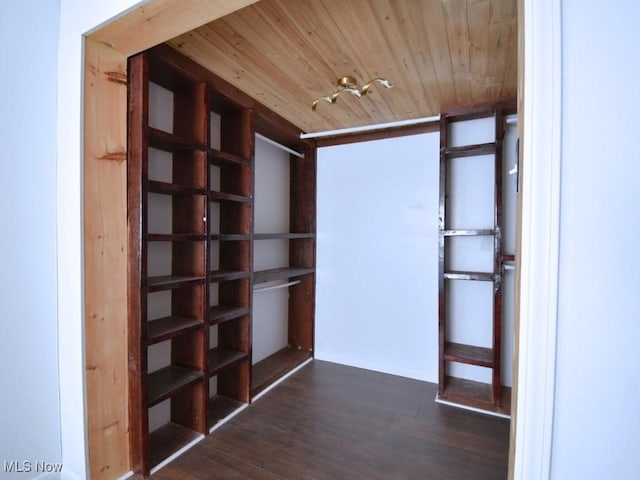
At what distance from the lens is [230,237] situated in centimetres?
218

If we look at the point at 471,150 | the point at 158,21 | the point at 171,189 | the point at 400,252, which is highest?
the point at 158,21

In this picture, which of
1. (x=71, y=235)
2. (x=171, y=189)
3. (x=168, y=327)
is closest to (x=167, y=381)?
(x=168, y=327)

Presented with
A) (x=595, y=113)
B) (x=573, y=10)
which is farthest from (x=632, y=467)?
(x=573, y=10)

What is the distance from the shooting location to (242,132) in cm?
236

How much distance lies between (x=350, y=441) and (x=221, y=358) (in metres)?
1.08

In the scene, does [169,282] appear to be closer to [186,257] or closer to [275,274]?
Result: [186,257]

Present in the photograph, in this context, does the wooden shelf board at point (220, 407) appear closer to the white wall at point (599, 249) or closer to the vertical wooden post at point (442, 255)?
the vertical wooden post at point (442, 255)

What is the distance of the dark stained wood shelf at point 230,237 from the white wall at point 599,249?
1.88m

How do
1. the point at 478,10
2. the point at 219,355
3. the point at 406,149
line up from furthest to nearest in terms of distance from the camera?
the point at 406,149 → the point at 219,355 → the point at 478,10

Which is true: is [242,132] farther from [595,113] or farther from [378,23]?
[595,113]

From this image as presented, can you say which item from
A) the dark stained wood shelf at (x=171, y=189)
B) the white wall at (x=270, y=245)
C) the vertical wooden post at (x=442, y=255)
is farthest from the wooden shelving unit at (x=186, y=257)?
the vertical wooden post at (x=442, y=255)

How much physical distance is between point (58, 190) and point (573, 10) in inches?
78.5

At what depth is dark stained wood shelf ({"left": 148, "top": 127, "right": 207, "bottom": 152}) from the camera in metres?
1.68

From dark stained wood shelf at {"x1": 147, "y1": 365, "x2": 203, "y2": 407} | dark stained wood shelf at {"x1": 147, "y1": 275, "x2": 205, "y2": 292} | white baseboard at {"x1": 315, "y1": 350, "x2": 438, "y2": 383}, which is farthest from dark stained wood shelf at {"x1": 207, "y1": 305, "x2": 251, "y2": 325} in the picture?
white baseboard at {"x1": 315, "y1": 350, "x2": 438, "y2": 383}
